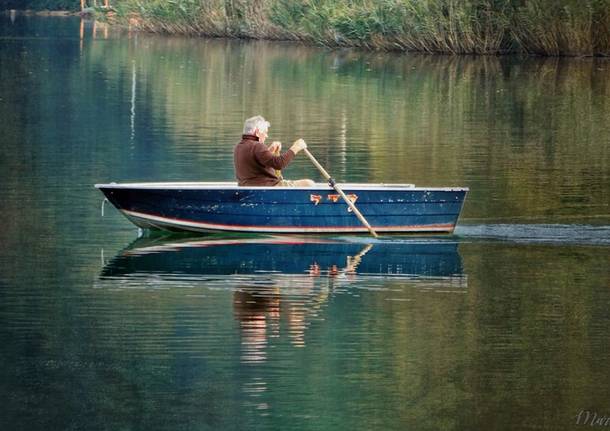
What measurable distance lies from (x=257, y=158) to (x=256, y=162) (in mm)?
101

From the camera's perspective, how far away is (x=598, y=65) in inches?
1909

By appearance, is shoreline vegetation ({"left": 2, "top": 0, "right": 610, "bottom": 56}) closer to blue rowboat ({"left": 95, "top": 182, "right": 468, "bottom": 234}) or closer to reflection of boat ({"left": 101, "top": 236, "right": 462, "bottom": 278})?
blue rowboat ({"left": 95, "top": 182, "right": 468, "bottom": 234})

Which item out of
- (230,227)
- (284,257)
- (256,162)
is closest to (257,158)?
(256,162)

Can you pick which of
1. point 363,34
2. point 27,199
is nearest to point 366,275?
point 27,199

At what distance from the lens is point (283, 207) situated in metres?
17.9

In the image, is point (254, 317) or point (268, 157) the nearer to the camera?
point (254, 317)

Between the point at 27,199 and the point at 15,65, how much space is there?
100ft

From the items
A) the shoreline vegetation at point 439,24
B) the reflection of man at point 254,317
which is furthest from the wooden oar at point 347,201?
the shoreline vegetation at point 439,24

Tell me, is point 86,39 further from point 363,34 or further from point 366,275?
point 366,275

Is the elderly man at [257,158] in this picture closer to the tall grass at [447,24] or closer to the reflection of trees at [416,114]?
the reflection of trees at [416,114]

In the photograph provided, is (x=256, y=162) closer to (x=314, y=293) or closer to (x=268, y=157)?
(x=268, y=157)

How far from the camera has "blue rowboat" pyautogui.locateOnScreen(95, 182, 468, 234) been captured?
58.2ft

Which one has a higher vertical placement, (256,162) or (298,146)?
(298,146)

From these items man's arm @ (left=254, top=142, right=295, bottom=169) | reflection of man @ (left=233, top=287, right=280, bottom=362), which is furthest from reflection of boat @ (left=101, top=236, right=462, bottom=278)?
reflection of man @ (left=233, top=287, right=280, bottom=362)
